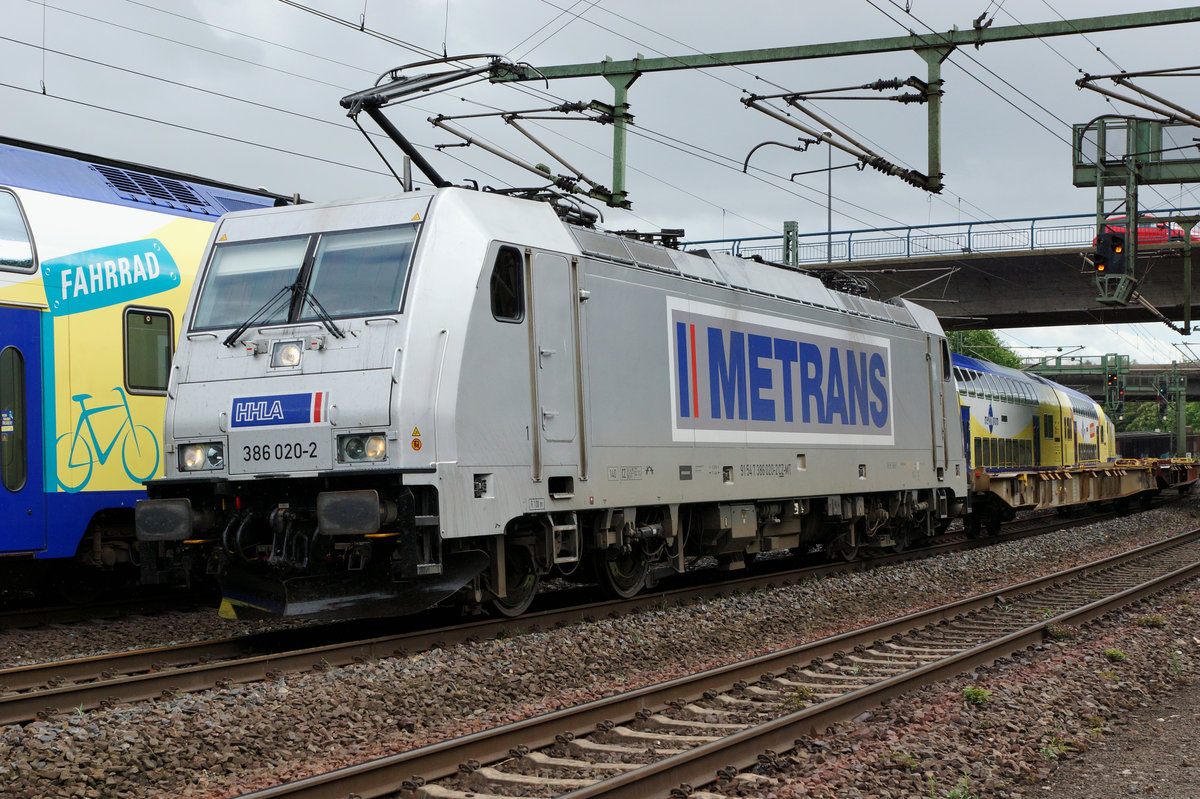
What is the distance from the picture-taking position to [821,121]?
51.1 ft

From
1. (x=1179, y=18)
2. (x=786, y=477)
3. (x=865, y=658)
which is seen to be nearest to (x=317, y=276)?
(x=865, y=658)

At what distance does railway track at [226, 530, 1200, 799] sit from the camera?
5.77 meters

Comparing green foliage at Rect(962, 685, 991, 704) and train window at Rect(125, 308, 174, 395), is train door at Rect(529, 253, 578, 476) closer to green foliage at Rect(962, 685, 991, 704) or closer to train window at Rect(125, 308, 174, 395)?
green foliage at Rect(962, 685, 991, 704)

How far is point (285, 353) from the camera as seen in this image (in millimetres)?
9398

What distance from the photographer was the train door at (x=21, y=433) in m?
10.5

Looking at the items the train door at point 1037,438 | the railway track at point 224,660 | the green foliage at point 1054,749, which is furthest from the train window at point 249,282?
the train door at point 1037,438

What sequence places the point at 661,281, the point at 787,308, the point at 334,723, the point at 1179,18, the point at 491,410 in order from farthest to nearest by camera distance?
the point at 787,308
the point at 1179,18
the point at 661,281
the point at 491,410
the point at 334,723

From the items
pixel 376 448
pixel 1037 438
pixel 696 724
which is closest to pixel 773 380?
pixel 376 448

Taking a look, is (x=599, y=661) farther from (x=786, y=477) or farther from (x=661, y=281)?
(x=786, y=477)

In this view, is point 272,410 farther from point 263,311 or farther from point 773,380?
point 773,380

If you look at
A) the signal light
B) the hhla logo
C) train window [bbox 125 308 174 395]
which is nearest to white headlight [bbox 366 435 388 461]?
the hhla logo

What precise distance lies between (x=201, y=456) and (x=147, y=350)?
2.80m

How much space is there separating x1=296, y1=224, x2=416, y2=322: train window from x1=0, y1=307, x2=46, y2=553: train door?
9.49 feet

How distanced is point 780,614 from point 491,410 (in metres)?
4.07
